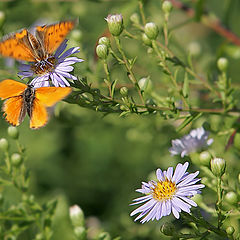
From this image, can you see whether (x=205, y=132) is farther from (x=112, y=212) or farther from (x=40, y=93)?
(x=112, y=212)

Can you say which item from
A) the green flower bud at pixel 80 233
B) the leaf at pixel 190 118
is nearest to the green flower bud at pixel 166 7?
the leaf at pixel 190 118

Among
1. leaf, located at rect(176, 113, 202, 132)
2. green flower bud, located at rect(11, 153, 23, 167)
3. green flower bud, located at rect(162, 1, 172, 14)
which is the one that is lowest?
leaf, located at rect(176, 113, 202, 132)

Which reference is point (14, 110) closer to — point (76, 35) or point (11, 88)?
point (11, 88)

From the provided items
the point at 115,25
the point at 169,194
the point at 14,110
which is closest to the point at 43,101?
the point at 14,110

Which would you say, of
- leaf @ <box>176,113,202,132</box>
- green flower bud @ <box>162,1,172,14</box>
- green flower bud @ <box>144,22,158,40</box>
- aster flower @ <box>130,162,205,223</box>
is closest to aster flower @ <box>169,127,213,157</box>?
leaf @ <box>176,113,202,132</box>

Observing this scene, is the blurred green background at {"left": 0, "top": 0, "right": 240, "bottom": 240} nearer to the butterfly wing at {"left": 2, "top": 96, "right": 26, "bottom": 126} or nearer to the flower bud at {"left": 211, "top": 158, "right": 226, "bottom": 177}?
the butterfly wing at {"left": 2, "top": 96, "right": 26, "bottom": 126}

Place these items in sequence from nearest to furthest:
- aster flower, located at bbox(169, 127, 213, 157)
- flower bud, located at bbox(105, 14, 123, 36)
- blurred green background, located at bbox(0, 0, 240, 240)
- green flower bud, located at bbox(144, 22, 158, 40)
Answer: flower bud, located at bbox(105, 14, 123, 36) < green flower bud, located at bbox(144, 22, 158, 40) < aster flower, located at bbox(169, 127, 213, 157) < blurred green background, located at bbox(0, 0, 240, 240)
